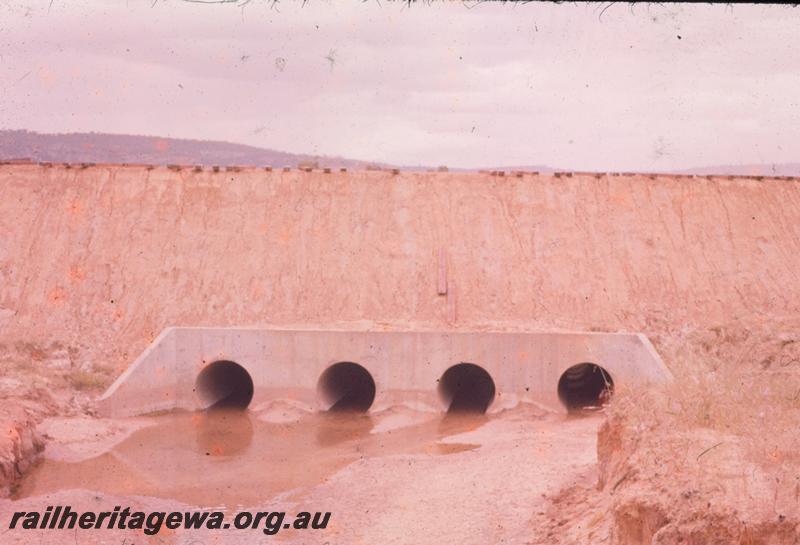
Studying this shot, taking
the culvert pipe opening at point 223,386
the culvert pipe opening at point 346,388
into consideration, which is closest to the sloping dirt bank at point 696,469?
the culvert pipe opening at point 346,388

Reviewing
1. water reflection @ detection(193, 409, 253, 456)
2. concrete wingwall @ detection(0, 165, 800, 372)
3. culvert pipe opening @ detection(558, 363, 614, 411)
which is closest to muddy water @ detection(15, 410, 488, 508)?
water reflection @ detection(193, 409, 253, 456)

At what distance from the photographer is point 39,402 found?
19859 millimetres

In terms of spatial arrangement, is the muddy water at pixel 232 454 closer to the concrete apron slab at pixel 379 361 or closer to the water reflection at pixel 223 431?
the water reflection at pixel 223 431

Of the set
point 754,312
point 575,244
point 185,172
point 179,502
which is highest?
point 185,172

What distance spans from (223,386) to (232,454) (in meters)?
5.52

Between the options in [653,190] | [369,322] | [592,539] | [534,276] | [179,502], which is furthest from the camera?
[653,190]

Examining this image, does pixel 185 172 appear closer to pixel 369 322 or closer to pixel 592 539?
pixel 369 322

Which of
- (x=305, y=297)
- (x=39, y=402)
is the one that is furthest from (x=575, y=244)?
(x=39, y=402)

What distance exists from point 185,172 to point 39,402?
1264 centimetres

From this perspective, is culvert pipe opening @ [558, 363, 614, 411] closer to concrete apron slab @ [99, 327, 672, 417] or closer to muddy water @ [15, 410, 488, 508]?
concrete apron slab @ [99, 327, 672, 417]

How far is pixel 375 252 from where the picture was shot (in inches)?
1120

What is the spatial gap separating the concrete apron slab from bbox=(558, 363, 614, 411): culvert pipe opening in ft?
2.52

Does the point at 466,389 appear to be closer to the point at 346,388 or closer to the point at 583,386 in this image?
the point at 583,386

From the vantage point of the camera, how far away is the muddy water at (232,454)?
1584 centimetres
